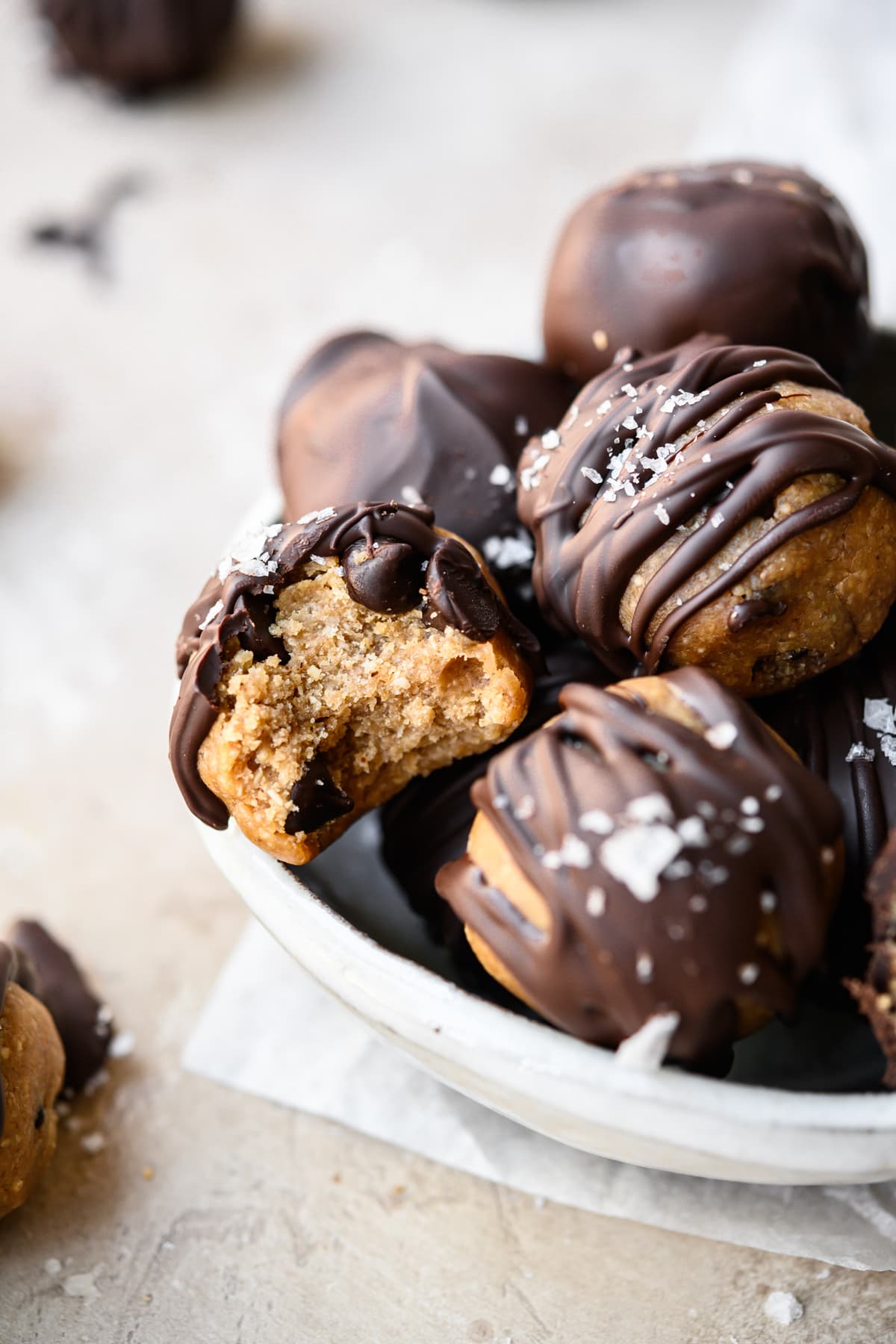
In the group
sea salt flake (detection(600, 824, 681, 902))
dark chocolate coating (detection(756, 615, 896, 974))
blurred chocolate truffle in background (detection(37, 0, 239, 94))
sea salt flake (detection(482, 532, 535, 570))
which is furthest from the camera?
blurred chocolate truffle in background (detection(37, 0, 239, 94))

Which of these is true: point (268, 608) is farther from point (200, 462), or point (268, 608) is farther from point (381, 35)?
point (381, 35)

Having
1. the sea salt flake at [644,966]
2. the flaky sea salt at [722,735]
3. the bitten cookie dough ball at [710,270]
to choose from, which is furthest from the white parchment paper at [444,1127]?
the bitten cookie dough ball at [710,270]

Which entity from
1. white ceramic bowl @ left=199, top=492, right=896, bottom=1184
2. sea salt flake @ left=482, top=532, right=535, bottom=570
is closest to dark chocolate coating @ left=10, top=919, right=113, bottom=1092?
white ceramic bowl @ left=199, top=492, right=896, bottom=1184

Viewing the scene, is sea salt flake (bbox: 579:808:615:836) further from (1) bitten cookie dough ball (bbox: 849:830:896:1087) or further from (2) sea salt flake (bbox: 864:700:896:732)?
(2) sea salt flake (bbox: 864:700:896:732)

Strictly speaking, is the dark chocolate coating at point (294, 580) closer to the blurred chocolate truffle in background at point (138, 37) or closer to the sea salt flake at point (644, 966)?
the sea salt flake at point (644, 966)

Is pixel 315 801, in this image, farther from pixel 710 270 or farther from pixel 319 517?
pixel 710 270

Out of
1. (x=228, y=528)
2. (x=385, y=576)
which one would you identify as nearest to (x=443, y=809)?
(x=385, y=576)

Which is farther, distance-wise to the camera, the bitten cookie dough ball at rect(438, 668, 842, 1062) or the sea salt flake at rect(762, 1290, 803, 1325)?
the sea salt flake at rect(762, 1290, 803, 1325)
